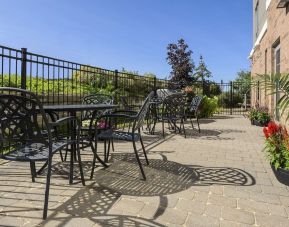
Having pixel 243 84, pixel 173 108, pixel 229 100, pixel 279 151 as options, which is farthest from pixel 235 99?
pixel 279 151

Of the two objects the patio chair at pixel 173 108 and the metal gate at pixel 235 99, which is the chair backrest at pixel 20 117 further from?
the metal gate at pixel 235 99

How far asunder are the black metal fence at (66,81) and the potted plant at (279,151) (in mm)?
3483

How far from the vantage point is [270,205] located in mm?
2834

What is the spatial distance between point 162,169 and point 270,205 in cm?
150

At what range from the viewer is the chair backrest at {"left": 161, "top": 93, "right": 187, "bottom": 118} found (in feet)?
22.6

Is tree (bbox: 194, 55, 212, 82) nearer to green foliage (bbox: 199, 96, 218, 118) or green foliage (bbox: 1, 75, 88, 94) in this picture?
green foliage (bbox: 199, 96, 218, 118)

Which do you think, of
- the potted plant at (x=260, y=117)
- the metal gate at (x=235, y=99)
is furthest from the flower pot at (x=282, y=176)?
the metal gate at (x=235, y=99)

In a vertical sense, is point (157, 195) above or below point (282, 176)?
below

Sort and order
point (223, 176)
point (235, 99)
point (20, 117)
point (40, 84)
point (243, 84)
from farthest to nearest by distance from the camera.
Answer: point (235, 99), point (243, 84), point (40, 84), point (223, 176), point (20, 117)

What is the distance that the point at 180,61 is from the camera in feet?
58.0

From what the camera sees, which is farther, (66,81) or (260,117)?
(260,117)

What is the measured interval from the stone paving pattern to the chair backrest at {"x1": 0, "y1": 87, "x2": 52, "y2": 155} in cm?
59

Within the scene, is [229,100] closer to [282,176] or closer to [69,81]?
[69,81]

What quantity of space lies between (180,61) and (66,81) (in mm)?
11380
